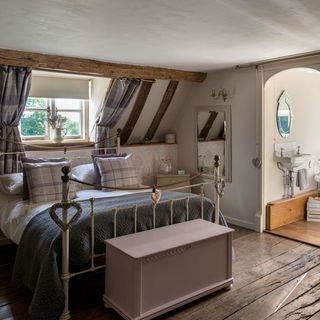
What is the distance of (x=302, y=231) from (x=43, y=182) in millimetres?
3374

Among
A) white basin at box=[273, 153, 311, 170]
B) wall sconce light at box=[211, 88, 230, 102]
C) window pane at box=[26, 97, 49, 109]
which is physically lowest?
white basin at box=[273, 153, 311, 170]

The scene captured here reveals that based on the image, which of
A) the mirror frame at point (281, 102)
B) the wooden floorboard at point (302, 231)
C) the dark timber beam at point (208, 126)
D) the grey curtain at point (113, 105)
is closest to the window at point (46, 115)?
the grey curtain at point (113, 105)

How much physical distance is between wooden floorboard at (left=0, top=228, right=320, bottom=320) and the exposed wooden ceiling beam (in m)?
2.14

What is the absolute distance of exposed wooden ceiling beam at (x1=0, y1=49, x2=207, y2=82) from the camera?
3760 millimetres

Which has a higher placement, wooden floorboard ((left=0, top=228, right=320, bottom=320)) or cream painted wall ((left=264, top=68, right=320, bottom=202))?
cream painted wall ((left=264, top=68, right=320, bottom=202))

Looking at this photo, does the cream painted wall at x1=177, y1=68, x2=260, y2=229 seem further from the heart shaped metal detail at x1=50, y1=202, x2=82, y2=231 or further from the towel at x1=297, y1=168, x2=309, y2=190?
the heart shaped metal detail at x1=50, y1=202, x2=82, y2=231

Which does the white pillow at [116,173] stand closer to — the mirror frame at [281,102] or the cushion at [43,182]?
the cushion at [43,182]

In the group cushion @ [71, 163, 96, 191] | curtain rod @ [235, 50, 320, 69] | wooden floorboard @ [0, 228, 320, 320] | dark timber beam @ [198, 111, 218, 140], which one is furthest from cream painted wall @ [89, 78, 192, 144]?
wooden floorboard @ [0, 228, 320, 320]

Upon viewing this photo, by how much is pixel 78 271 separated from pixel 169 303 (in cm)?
80

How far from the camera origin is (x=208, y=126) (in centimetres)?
540

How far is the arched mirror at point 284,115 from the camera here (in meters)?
4.94

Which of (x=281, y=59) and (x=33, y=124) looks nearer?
(x=281, y=59)

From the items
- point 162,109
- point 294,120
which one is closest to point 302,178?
point 294,120

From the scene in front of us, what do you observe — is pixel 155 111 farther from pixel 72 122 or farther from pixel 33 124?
pixel 33 124
